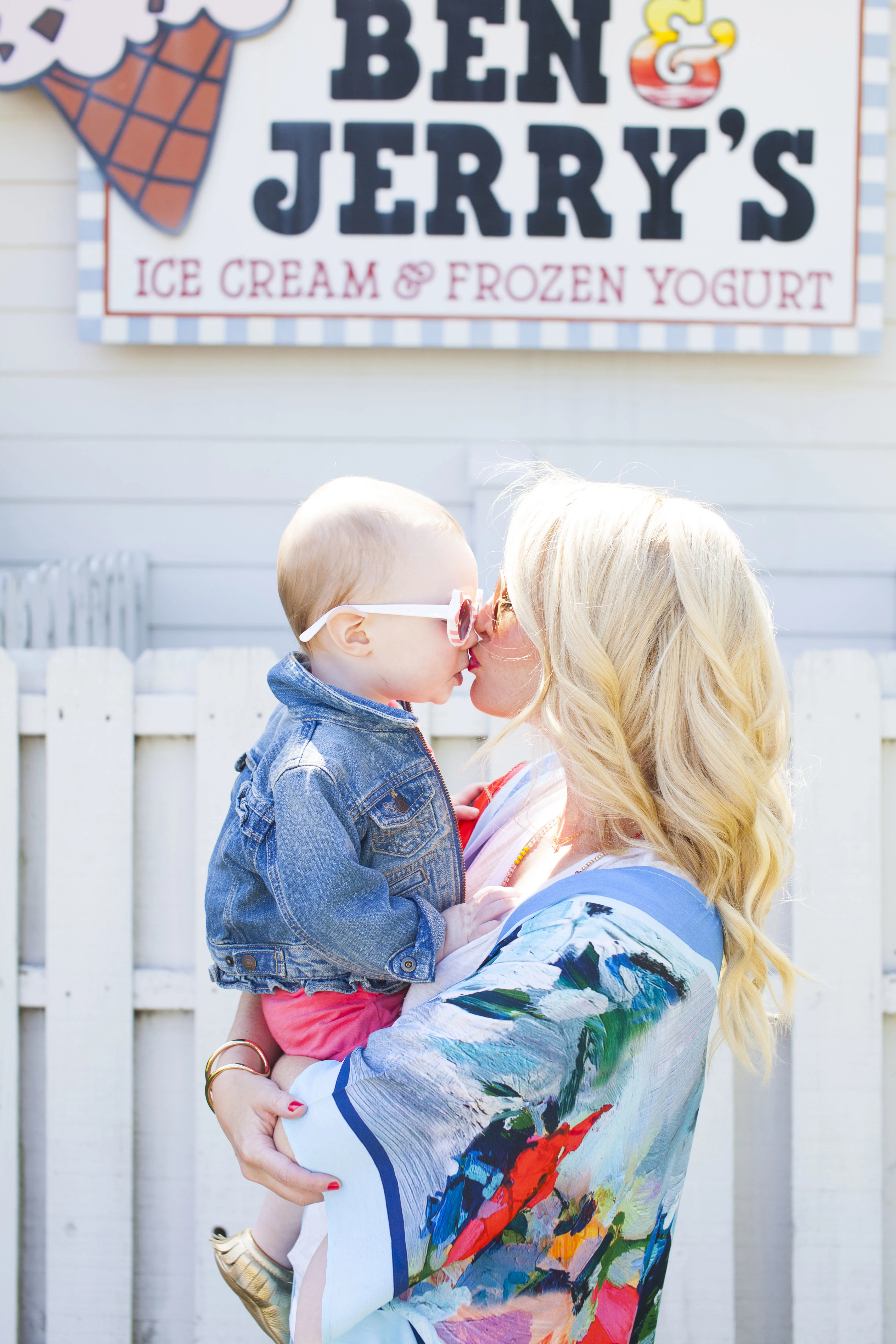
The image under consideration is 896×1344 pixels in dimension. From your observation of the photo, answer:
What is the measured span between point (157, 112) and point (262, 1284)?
12.0 feet

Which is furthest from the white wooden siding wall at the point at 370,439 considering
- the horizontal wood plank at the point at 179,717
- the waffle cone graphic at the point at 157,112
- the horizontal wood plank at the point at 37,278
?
the horizontal wood plank at the point at 179,717

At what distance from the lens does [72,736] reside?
7.18ft

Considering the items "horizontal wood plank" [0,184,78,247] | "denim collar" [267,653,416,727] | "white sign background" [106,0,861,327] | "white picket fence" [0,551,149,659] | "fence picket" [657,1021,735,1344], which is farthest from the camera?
"horizontal wood plank" [0,184,78,247]

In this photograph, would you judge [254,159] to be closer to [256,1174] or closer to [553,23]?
[553,23]

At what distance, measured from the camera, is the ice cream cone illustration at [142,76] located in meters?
3.66

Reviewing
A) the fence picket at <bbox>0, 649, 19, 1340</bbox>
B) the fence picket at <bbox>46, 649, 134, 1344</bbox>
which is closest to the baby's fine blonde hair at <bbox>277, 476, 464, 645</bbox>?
the fence picket at <bbox>46, 649, 134, 1344</bbox>

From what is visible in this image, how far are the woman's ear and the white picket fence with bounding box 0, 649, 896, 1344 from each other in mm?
809

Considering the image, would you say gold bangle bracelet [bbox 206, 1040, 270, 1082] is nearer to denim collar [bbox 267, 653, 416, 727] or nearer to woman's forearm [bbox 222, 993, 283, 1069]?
woman's forearm [bbox 222, 993, 283, 1069]

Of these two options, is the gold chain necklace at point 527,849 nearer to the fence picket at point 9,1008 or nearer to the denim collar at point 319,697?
the denim collar at point 319,697

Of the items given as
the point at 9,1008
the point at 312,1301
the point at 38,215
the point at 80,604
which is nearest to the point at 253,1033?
the point at 312,1301

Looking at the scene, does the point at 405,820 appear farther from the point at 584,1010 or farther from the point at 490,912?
the point at 584,1010

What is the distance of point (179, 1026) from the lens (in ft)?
7.25

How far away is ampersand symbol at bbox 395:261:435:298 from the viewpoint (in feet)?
12.1

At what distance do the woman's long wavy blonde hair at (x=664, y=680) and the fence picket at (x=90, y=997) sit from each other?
4.21ft
